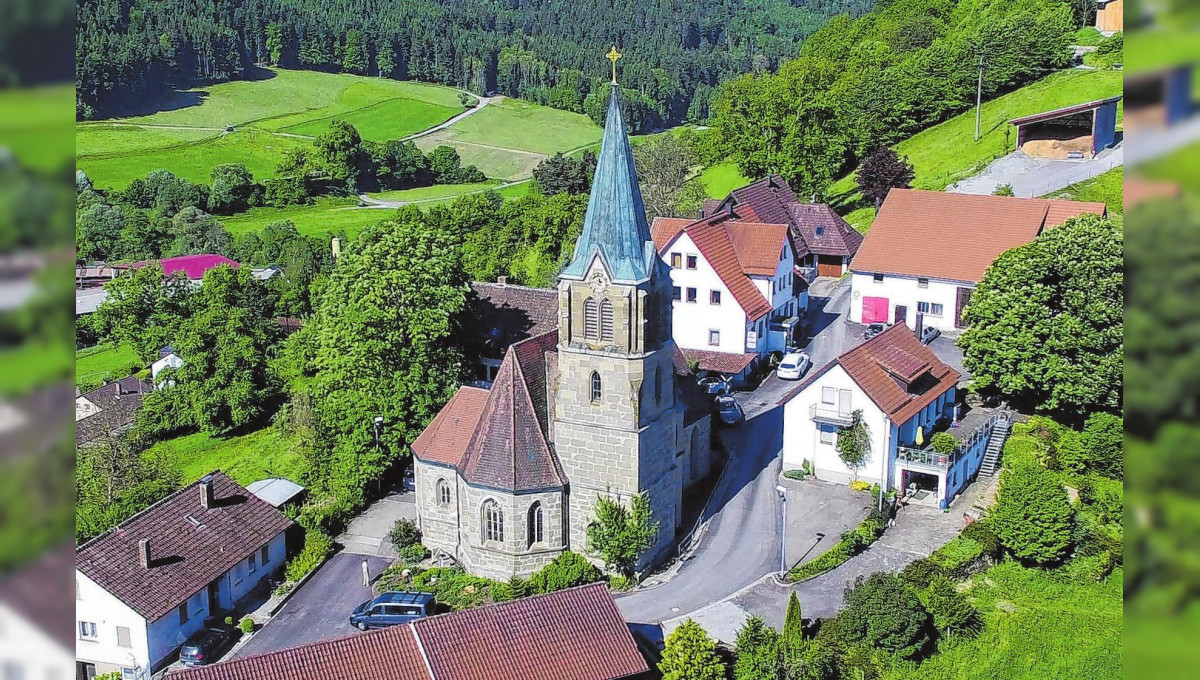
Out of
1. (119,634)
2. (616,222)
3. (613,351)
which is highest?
(616,222)

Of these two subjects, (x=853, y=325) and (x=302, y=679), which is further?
(x=853, y=325)

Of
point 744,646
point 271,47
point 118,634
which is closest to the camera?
point 744,646

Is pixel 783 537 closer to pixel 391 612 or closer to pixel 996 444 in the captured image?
pixel 996 444

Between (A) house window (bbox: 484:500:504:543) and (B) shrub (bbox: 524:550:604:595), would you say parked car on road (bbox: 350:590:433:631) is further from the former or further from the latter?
(B) shrub (bbox: 524:550:604:595)

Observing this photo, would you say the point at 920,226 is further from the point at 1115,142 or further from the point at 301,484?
the point at 301,484

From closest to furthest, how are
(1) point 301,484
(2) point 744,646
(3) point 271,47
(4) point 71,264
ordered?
(4) point 71,264 → (2) point 744,646 → (1) point 301,484 → (3) point 271,47

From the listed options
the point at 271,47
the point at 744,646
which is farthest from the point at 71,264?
Answer: the point at 271,47

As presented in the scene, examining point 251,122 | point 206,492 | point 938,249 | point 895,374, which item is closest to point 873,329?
point 938,249
